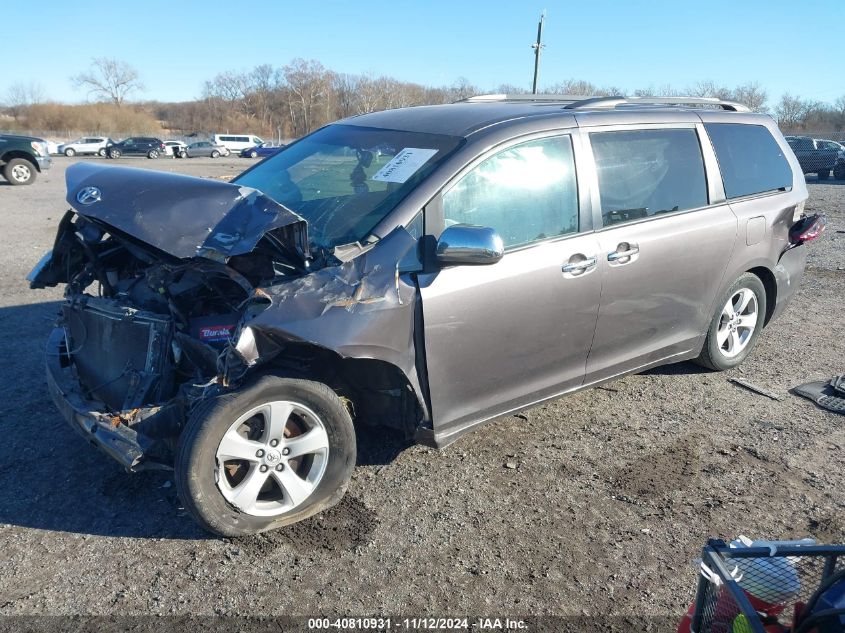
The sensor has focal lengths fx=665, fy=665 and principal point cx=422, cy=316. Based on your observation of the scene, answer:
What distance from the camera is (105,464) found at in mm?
3676

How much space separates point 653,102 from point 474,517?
129 inches

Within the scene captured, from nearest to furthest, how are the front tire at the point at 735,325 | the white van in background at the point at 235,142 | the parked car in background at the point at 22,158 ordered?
the front tire at the point at 735,325, the parked car in background at the point at 22,158, the white van in background at the point at 235,142

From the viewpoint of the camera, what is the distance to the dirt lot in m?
2.73

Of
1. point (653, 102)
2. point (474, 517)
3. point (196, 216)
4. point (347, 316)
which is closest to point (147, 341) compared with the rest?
point (196, 216)

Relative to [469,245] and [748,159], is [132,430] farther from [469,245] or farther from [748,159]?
[748,159]

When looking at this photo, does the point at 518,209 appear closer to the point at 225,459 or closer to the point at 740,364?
the point at 225,459

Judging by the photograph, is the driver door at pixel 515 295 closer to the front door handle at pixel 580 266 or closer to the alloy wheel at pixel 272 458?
the front door handle at pixel 580 266

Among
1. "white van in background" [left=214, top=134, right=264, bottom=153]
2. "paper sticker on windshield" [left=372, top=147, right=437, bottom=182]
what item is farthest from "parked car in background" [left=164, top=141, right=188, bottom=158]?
"paper sticker on windshield" [left=372, top=147, right=437, bottom=182]

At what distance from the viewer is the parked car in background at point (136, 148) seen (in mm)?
50281

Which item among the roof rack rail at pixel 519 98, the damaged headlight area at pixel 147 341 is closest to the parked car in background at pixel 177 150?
the roof rack rail at pixel 519 98

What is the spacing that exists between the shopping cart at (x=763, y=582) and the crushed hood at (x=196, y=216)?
2.08 metres

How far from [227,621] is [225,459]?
2.19ft

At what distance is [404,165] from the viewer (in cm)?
352

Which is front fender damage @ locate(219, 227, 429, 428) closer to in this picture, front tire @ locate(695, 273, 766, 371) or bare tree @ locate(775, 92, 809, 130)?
front tire @ locate(695, 273, 766, 371)
